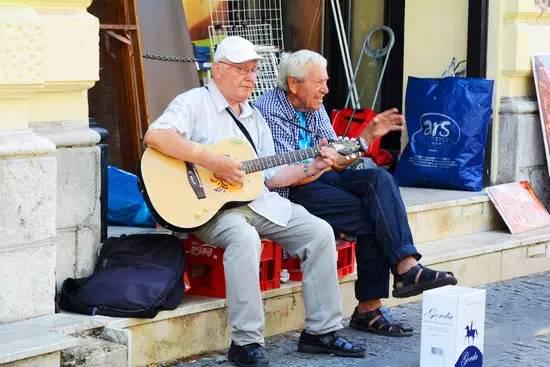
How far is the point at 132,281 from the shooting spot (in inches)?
177

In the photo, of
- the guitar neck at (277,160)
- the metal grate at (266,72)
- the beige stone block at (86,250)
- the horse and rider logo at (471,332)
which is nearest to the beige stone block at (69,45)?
the beige stone block at (86,250)

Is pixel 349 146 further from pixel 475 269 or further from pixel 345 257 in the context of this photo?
pixel 475 269

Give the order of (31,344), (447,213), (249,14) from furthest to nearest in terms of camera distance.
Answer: (249,14), (447,213), (31,344)

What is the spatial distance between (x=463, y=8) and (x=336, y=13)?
1036 millimetres

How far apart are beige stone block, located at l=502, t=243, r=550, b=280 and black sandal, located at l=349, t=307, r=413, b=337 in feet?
4.88

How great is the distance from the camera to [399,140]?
303 inches

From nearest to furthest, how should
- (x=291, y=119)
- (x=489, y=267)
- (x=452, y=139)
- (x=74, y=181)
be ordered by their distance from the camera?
(x=74, y=181), (x=291, y=119), (x=489, y=267), (x=452, y=139)

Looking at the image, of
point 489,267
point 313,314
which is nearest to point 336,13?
point 489,267

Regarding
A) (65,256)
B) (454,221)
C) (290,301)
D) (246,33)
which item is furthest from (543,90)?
(65,256)

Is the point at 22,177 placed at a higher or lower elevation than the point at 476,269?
higher

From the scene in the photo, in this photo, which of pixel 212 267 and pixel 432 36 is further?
pixel 432 36

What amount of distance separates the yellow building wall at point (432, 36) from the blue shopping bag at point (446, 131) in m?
0.36

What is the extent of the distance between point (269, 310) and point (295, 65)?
1.13m

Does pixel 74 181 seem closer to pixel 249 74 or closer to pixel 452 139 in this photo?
pixel 249 74
